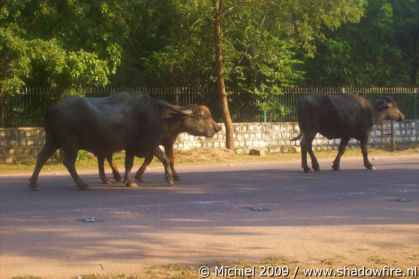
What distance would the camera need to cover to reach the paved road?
634 cm

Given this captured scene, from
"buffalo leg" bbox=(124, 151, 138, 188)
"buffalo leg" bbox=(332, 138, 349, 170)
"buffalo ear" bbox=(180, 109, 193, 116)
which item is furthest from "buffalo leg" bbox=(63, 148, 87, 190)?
"buffalo leg" bbox=(332, 138, 349, 170)

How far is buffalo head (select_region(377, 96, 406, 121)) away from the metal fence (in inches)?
301

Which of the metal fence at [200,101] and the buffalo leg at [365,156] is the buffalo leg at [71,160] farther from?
the metal fence at [200,101]

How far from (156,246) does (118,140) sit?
5522 millimetres

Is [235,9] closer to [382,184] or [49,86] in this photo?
[49,86]

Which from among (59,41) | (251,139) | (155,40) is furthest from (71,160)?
(155,40)

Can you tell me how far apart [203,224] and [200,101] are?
15654mm

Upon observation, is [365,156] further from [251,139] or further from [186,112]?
[251,139]

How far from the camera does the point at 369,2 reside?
34781mm

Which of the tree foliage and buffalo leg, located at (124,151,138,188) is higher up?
the tree foliage

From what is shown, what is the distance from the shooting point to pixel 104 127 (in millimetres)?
11758

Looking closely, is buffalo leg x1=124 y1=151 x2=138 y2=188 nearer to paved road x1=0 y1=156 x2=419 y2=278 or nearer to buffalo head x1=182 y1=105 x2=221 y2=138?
paved road x1=0 y1=156 x2=419 y2=278

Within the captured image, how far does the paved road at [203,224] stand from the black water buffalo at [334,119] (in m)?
2.66

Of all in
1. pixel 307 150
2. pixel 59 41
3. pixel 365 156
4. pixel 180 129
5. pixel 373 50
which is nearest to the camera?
pixel 180 129
